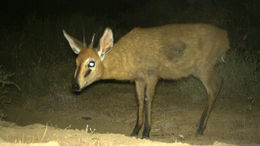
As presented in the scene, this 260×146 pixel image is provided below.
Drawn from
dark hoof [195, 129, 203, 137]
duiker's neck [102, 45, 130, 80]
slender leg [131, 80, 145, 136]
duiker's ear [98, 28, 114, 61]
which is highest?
duiker's ear [98, 28, 114, 61]

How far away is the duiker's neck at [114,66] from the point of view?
22.0 ft

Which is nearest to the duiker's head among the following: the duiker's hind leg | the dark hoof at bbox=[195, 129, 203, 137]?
the duiker's hind leg

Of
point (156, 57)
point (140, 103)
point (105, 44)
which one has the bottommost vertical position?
point (140, 103)

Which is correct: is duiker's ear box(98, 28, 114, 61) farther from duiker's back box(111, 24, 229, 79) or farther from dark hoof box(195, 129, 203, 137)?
dark hoof box(195, 129, 203, 137)

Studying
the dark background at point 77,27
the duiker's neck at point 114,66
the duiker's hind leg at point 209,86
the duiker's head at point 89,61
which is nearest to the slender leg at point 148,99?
the duiker's neck at point 114,66

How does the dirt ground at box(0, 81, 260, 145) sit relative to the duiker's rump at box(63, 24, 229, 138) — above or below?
below

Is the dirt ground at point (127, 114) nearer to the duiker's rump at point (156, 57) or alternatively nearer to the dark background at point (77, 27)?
the duiker's rump at point (156, 57)

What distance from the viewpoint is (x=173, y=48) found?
7246mm

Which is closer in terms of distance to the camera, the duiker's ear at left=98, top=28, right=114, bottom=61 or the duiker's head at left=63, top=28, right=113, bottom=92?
the duiker's head at left=63, top=28, right=113, bottom=92

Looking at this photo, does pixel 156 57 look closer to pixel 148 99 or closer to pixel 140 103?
pixel 148 99

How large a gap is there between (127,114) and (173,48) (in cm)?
233

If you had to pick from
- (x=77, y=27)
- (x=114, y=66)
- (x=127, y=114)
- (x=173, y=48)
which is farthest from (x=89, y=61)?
(x=77, y=27)

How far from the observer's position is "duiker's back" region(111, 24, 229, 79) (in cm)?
694

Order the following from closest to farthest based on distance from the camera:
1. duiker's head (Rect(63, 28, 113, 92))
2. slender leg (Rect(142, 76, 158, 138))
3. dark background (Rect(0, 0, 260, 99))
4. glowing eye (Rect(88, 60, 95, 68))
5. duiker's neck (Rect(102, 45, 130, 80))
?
1. duiker's head (Rect(63, 28, 113, 92))
2. glowing eye (Rect(88, 60, 95, 68))
3. duiker's neck (Rect(102, 45, 130, 80))
4. slender leg (Rect(142, 76, 158, 138))
5. dark background (Rect(0, 0, 260, 99))
